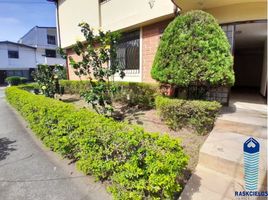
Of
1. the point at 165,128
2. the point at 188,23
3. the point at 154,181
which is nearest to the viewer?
the point at 154,181

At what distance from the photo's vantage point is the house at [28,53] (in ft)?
92.3

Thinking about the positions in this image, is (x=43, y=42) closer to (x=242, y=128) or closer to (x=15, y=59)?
(x=15, y=59)

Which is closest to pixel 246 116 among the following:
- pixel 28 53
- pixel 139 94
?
pixel 139 94

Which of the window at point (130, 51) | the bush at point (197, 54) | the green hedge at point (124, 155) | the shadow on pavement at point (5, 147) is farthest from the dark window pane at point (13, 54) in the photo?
the bush at point (197, 54)

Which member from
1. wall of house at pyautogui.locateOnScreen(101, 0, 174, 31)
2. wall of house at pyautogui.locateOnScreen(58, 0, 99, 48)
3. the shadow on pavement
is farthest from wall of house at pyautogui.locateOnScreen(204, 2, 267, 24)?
the shadow on pavement

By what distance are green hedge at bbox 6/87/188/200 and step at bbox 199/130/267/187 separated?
0.83m

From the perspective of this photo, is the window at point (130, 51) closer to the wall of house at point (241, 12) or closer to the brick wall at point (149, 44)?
the brick wall at point (149, 44)

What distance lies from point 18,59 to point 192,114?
109ft

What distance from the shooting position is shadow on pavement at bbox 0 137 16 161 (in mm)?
4266

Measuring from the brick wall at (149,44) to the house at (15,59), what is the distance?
28893 millimetres

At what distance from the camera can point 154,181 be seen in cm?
218

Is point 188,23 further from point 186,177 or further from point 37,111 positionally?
point 37,111

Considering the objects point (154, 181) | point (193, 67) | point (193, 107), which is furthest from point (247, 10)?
point (154, 181)

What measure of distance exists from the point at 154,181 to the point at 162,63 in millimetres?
3183
